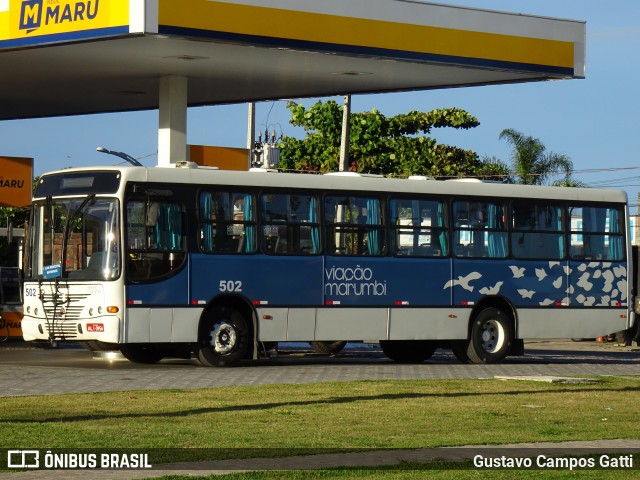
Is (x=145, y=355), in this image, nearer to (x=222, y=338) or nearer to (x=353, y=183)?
(x=222, y=338)

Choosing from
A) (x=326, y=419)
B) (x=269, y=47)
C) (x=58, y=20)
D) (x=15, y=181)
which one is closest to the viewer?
(x=326, y=419)

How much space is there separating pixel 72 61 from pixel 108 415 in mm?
12169

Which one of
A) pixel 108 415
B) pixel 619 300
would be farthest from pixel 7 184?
pixel 108 415

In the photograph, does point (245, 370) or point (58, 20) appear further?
point (58, 20)

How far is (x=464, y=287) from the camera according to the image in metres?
27.1

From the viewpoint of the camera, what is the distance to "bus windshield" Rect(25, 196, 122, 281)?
23.5 m

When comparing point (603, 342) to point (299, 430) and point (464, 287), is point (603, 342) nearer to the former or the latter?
point (464, 287)

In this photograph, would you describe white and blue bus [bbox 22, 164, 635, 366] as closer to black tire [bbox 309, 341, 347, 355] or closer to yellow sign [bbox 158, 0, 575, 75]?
black tire [bbox 309, 341, 347, 355]

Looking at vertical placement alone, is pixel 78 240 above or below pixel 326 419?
above

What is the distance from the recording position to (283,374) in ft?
75.9

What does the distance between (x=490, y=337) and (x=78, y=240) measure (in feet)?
26.1

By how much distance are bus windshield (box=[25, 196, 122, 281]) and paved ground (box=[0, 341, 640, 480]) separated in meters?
1.57

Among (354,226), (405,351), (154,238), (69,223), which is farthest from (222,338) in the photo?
(405,351)

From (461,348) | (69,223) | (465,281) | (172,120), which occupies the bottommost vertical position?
(461,348)
